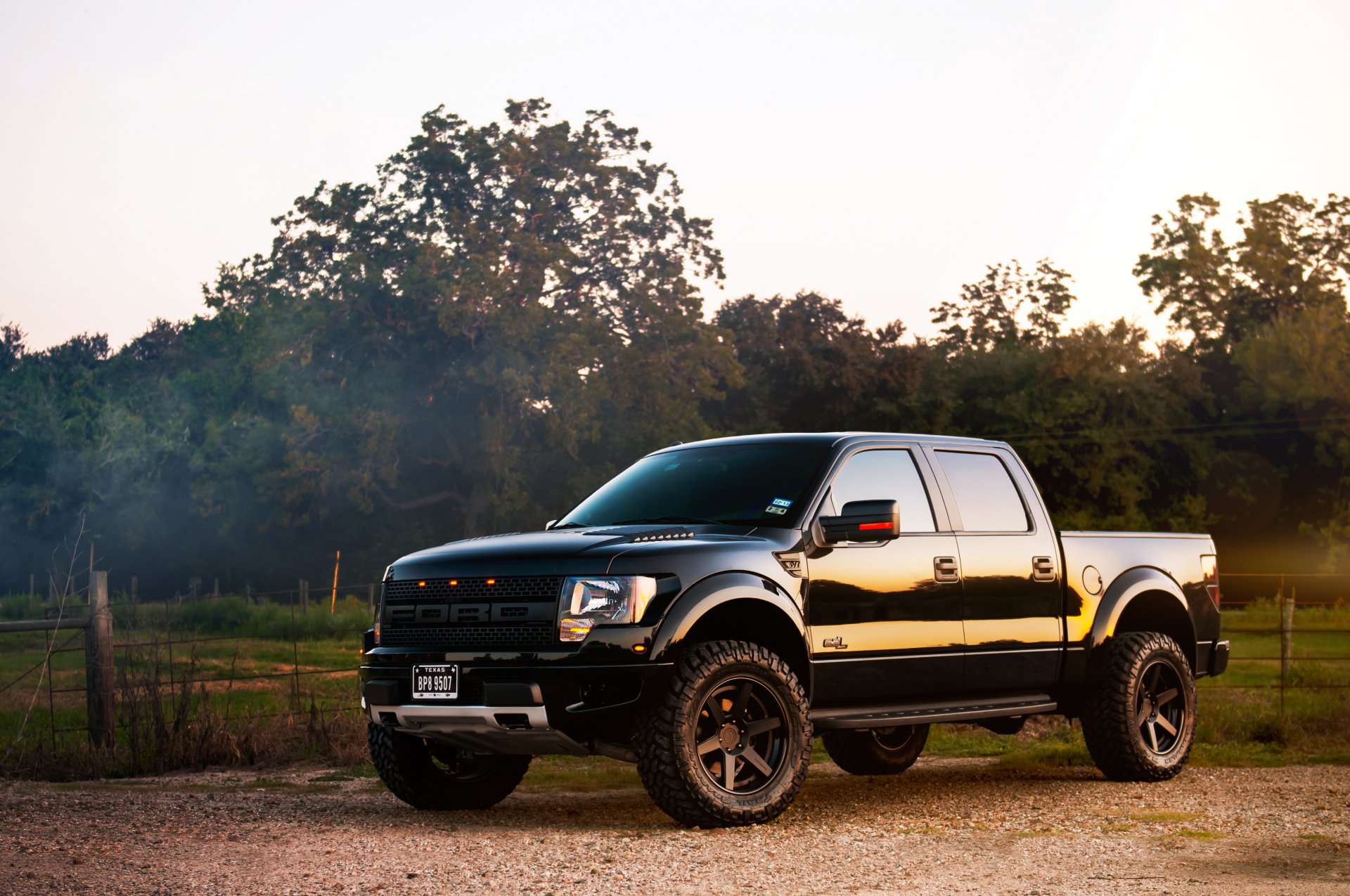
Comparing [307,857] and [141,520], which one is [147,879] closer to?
[307,857]

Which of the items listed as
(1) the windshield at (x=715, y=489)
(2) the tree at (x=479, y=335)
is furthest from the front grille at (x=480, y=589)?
(2) the tree at (x=479, y=335)

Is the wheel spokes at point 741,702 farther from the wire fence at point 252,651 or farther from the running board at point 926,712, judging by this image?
the wire fence at point 252,651

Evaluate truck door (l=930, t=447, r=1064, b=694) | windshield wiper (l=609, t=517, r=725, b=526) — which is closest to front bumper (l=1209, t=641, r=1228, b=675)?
truck door (l=930, t=447, r=1064, b=694)

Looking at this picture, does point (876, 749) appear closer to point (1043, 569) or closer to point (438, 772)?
point (1043, 569)

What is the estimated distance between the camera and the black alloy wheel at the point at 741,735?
26.2ft

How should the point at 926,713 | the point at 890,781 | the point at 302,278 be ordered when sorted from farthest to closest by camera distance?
the point at 302,278
the point at 890,781
the point at 926,713

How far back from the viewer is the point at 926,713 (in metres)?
8.90

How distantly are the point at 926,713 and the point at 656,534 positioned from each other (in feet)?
6.37

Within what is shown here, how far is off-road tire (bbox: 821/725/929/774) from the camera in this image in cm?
1096

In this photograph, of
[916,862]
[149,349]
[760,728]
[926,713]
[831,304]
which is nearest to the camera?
[916,862]

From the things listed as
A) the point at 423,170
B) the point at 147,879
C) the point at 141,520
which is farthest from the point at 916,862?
the point at 141,520

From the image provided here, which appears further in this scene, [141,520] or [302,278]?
[141,520]

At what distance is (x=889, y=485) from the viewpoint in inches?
363

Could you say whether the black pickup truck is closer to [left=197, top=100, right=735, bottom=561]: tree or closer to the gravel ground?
the gravel ground
